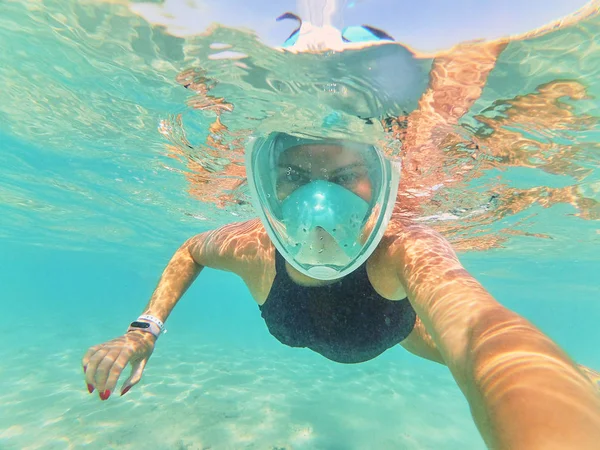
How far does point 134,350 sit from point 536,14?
19.6 ft

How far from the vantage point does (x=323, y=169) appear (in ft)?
14.0

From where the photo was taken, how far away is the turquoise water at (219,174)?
5.93 m

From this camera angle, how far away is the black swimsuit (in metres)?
4.13

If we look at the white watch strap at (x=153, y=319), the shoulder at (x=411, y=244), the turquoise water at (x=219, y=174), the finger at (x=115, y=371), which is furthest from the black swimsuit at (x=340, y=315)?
the turquoise water at (x=219, y=174)

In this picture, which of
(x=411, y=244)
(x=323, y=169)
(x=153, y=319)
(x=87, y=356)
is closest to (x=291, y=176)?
(x=323, y=169)

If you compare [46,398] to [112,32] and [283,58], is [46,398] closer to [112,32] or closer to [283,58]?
[112,32]

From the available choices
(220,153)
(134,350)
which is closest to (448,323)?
(134,350)

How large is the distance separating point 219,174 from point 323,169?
870 cm

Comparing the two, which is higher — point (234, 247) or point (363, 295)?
point (234, 247)

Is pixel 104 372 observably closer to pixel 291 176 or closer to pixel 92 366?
pixel 92 366

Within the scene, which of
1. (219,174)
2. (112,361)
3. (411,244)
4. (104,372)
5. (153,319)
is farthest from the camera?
(219,174)

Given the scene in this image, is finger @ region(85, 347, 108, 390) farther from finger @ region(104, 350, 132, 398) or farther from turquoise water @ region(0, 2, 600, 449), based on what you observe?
turquoise water @ region(0, 2, 600, 449)

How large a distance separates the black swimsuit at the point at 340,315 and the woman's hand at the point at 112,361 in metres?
1.64

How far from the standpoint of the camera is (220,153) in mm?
10273
